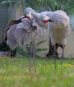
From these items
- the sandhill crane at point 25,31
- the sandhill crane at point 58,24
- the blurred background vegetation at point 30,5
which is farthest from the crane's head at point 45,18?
the blurred background vegetation at point 30,5

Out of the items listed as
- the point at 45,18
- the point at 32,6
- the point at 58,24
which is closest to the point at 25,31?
the point at 45,18

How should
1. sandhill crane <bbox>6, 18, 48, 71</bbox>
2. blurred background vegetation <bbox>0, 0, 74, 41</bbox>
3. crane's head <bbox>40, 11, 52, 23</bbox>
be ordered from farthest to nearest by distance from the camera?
blurred background vegetation <bbox>0, 0, 74, 41</bbox> < sandhill crane <bbox>6, 18, 48, 71</bbox> < crane's head <bbox>40, 11, 52, 23</bbox>

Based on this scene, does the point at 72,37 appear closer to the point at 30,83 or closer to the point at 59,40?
the point at 59,40

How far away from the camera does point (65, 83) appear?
4.11m

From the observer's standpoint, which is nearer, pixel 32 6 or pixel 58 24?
pixel 58 24

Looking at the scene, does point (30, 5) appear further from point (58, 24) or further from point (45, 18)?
point (45, 18)

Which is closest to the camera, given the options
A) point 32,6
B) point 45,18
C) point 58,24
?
point 45,18

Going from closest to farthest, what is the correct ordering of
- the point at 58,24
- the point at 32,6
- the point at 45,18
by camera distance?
the point at 45,18 → the point at 58,24 → the point at 32,6

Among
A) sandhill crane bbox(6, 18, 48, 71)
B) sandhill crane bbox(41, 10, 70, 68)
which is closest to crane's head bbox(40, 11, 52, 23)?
sandhill crane bbox(41, 10, 70, 68)

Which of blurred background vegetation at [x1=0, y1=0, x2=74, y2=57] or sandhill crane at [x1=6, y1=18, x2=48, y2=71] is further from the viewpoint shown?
blurred background vegetation at [x1=0, y1=0, x2=74, y2=57]

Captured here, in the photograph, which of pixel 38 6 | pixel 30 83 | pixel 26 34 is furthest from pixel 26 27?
pixel 38 6

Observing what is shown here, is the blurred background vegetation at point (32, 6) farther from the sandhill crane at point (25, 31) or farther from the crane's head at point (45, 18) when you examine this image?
the crane's head at point (45, 18)

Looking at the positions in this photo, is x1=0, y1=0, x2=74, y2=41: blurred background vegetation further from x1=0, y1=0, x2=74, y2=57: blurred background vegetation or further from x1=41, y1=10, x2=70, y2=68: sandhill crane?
x1=41, y1=10, x2=70, y2=68: sandhill crane

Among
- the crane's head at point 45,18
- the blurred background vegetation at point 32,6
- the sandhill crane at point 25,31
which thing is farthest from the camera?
the blurred background vegetation at point 32,6
